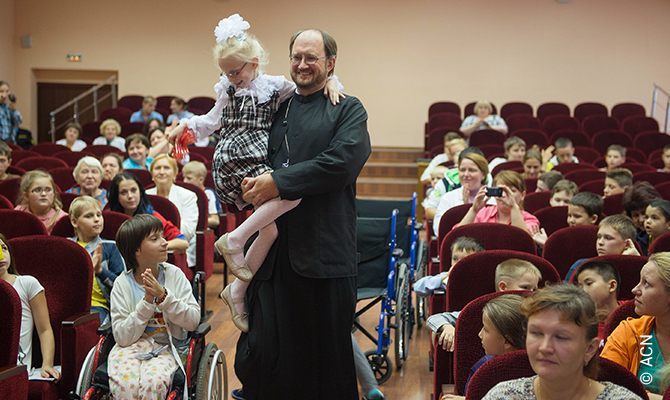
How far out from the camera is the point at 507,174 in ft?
11.4

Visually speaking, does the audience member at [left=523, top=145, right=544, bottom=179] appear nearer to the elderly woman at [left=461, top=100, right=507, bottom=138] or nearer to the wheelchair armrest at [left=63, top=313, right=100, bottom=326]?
the elderly woman at [left=461, top=100, right=507, bottom=138]

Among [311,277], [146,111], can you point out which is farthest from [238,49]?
[146,111]

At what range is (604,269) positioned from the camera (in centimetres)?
233

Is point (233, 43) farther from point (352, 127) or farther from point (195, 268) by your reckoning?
point (195, 268)

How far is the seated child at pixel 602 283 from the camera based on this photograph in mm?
2293

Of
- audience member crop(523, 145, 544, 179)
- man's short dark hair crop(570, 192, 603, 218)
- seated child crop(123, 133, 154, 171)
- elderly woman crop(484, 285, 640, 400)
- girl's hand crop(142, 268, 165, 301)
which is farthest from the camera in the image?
seated child crop(123, 133, 154, 171)

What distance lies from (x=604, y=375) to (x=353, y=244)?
0.72 metres

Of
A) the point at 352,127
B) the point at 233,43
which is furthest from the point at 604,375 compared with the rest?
the point at 233,43

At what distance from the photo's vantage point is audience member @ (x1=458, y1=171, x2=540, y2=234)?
3.15 m

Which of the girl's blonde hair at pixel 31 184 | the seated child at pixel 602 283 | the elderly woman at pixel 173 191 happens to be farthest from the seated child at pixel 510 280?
the girl's blonde hair at pixel 31 184

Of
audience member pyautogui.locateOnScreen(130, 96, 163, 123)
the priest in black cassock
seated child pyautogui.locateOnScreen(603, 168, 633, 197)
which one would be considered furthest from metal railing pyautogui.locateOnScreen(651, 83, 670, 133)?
the priest in black cassock

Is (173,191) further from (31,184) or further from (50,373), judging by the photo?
(50,373)

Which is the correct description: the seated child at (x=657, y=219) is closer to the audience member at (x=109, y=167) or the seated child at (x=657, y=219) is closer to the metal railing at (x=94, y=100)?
the audience member at (x=109, y=167)

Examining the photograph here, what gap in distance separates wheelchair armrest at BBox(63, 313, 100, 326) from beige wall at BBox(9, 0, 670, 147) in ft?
28.5
